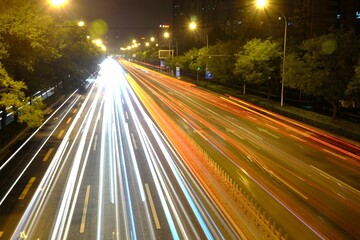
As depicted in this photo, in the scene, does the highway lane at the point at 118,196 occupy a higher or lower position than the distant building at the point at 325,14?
lower

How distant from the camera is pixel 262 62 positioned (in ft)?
144

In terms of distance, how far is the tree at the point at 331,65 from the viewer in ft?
101

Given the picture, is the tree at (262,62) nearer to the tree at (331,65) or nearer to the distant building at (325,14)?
the tree at (331,65)

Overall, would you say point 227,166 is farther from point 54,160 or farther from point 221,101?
point 221,101

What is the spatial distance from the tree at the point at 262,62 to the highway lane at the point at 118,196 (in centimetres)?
1988

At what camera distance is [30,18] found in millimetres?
19531

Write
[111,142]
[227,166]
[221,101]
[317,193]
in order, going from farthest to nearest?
[221,101]
[111,142]
[227,166]
[317,193]

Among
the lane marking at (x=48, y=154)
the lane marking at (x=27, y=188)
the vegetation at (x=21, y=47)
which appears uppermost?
the vegetation at (x=21, y=47)

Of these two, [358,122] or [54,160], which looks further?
[358,122]

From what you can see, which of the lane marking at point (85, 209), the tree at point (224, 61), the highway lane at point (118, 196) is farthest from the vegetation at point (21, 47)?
the tree at point (224, 61)

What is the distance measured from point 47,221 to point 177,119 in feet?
71.4

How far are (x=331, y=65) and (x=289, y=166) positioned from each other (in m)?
14.0

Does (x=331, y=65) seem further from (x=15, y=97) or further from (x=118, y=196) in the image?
(x=15, y=97)

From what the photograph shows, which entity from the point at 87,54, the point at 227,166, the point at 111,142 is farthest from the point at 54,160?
the point at 87,54
